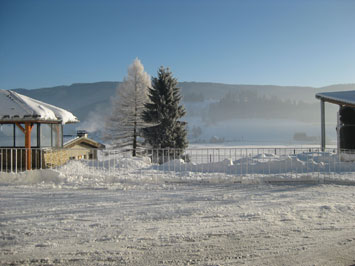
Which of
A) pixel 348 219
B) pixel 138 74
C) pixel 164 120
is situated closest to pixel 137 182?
pixel 348 219

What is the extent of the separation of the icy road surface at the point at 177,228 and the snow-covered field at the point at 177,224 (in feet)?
0.05

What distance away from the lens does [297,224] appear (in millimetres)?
4723

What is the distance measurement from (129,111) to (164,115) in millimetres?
3565

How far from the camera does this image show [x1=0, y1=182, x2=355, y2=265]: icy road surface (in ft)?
11.8

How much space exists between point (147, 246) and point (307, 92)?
16816 cm

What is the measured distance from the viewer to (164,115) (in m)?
20.7

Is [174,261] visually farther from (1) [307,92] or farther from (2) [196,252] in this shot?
(1) [307,92]

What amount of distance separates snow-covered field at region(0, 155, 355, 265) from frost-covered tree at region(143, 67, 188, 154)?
1263 centimetres

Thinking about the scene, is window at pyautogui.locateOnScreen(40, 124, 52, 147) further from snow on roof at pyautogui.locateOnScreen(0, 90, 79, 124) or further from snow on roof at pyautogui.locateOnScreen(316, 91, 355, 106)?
snow on roof at pyautogui.locateOnScreen(316, 91, 355, 106)

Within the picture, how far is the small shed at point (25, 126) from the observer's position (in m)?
12.5

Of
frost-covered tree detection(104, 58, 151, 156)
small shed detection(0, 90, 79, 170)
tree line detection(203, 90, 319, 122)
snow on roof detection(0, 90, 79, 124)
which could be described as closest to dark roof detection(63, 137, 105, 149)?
frost-covered tree detection(104, 58, 151, 156)

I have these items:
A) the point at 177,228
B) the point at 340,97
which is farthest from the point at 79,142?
the point at 177,228

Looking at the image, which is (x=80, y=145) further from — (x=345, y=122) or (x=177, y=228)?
(x=177, y=228)

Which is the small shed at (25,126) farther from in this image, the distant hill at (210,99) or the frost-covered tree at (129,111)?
the distant hill at (210,99)
